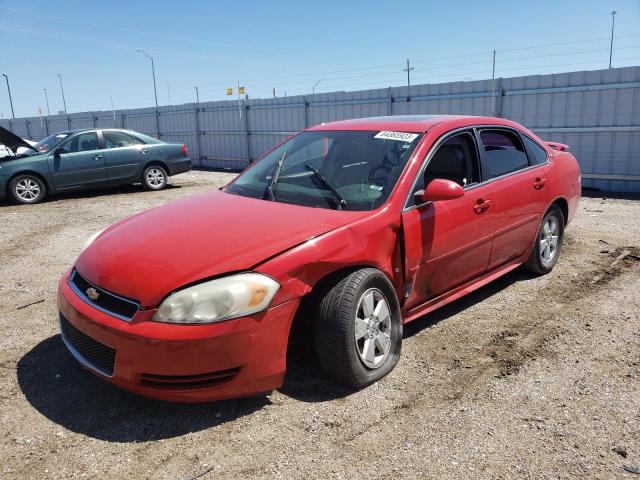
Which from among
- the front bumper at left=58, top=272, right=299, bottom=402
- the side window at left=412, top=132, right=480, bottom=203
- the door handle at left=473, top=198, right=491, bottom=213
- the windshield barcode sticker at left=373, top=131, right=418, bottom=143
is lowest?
the front bumper at left=58, top=272, right=299, bottom=402

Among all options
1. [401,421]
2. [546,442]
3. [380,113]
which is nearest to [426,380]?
[401,421]

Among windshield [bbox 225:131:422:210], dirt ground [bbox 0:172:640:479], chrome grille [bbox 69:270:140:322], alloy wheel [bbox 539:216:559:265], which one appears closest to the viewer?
dirt ground [bbox 0:172:640:479]

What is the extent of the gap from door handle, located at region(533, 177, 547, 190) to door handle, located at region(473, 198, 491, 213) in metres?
0.93

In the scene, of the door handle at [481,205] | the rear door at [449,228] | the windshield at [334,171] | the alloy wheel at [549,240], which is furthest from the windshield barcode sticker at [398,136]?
the alloy wheel at [549,240]

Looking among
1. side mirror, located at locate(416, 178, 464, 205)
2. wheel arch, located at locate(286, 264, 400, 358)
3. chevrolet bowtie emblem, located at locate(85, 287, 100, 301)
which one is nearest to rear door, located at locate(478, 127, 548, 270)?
side mirror, located at locate(416, 178, 464, 205)

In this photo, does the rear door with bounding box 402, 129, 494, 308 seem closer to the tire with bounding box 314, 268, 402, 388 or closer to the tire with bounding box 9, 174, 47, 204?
the tire with bounding box 314, 268, 402, 388

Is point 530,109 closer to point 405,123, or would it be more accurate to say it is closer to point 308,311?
point 405,123

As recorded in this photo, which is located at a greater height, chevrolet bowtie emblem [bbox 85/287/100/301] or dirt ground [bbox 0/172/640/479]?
chevrolet bowtie emblem [bbox 85/287/100/301]

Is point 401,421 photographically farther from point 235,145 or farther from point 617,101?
point 235,145

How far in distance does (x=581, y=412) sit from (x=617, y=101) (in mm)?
9272

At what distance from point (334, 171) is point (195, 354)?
5.64 feet

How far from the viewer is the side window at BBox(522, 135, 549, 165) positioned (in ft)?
16.2

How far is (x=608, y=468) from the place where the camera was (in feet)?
7.99

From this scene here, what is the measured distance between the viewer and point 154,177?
1245 centimetres
